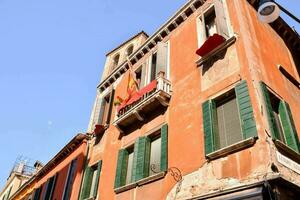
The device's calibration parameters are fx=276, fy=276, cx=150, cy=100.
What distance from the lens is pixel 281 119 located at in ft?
23.5

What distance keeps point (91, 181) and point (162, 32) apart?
719 cm

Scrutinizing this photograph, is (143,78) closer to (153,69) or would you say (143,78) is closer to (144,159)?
(153,69)

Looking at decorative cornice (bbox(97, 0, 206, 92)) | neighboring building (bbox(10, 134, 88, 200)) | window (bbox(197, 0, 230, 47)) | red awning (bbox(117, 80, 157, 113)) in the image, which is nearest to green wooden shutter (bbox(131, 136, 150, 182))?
red awning (bbox(117, 80, 157, 113))

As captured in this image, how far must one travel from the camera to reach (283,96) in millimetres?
7738

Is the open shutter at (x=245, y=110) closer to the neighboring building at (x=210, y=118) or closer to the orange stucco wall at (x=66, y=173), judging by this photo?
the neighboring building at (x=210, y=118)

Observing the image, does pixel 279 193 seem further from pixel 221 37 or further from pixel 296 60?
pixel 296 60

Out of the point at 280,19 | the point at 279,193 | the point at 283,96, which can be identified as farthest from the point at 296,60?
the point at 279,193

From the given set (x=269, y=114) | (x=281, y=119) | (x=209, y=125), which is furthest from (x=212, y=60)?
(x=269, y=114)

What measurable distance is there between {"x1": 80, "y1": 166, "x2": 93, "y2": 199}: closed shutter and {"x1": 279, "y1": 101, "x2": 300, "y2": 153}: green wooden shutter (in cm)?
819

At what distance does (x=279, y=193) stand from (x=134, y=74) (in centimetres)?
906

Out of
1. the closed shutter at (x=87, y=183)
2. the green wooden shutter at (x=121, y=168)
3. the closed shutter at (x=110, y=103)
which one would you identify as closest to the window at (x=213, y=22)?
the green wooden shutter at (x=121, y=168)

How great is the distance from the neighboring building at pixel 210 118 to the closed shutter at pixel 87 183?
5cm

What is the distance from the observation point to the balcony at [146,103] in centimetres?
920

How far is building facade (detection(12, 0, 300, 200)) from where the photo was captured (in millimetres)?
5930
